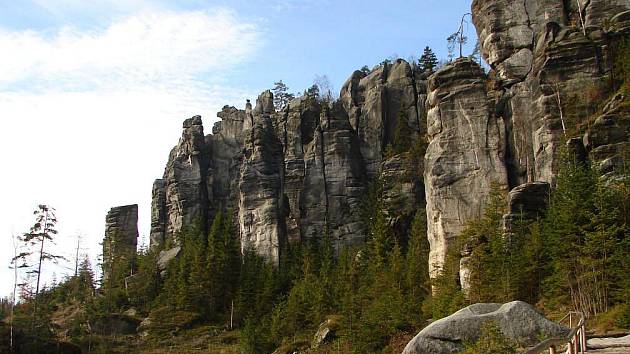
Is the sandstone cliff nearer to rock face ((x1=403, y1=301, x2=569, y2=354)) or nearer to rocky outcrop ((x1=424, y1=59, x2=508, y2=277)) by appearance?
rocky outcrop ((x1=424, y1=59, x2=508, y2=277))

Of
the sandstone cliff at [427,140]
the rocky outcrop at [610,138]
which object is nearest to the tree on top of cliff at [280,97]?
the sandstone cliff at [427,140]

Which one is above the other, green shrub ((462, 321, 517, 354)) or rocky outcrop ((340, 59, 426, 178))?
rocky outcrop ((340, 59, 426, 178))

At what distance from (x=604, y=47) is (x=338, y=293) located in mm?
29379

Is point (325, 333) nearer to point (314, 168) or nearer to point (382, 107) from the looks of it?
point (314, 168)

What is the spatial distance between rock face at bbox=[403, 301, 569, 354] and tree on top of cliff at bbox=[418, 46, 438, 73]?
74.4m

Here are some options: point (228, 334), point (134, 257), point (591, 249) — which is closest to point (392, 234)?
point (228, 334)

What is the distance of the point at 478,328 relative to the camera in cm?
2062

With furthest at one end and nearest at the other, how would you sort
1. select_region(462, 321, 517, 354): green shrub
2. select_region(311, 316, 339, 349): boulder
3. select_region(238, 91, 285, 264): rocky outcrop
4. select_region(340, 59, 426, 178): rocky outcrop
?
select_region(340, 59, 426, 178): rocky outcrop → select_region(238, 91, 285, 264): rocky outcrop → select_region(311, 316, 339, 349): boulder → select_region(462, 321, 517, 354): green shrub

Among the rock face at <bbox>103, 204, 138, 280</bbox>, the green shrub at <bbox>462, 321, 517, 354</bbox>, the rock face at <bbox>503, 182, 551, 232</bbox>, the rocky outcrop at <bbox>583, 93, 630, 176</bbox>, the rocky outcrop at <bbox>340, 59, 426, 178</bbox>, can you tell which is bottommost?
the green shrub at <bbox>462, 321, 517, 354</bbox>

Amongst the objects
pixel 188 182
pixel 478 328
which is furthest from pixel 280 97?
pixel 478 328

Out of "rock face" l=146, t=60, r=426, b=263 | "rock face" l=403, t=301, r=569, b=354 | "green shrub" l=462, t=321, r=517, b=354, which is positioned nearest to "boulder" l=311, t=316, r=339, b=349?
"rock face" l=146, t=60, r=426, b=263

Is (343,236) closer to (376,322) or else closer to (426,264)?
(426,264)

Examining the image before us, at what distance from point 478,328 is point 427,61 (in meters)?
77.2

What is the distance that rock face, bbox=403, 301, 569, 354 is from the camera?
19.9m
